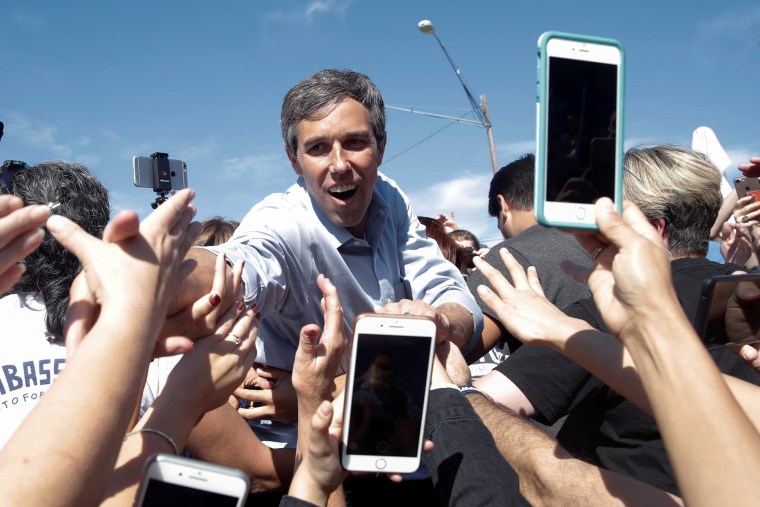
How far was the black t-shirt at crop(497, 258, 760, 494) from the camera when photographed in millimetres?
2209

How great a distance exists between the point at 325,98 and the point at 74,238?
65.9 inches

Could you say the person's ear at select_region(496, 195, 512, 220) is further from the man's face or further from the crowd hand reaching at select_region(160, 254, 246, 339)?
the crowd hand reaching at select_region(160, 254, 246, 339)

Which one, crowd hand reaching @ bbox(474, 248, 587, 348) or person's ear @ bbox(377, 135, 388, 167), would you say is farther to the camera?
person's ear @ bbox(377, 135, 388, 167)

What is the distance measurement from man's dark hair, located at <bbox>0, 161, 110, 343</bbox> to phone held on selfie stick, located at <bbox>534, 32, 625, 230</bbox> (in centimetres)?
168

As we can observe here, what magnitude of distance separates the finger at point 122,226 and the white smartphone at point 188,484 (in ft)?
1.39

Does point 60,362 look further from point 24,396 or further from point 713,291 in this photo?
point 713,291

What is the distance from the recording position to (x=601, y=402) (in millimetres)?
2363

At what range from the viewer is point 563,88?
148 cm

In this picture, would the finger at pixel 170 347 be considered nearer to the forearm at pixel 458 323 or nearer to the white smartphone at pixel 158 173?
the forearm at pixel 458 323

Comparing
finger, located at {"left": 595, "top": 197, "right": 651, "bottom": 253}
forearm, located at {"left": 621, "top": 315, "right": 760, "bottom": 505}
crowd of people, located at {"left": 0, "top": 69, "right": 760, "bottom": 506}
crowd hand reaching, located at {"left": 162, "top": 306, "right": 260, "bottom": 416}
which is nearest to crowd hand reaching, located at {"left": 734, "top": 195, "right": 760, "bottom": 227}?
crowd of people, located at {"left": 0, "top": 69, "right": 760, "bottom": 506}

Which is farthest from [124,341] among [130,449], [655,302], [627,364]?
[627,364]

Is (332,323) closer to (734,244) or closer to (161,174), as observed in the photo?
(161,174)

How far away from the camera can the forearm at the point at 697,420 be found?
1106 mm

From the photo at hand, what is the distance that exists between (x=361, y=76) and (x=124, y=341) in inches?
80.8
